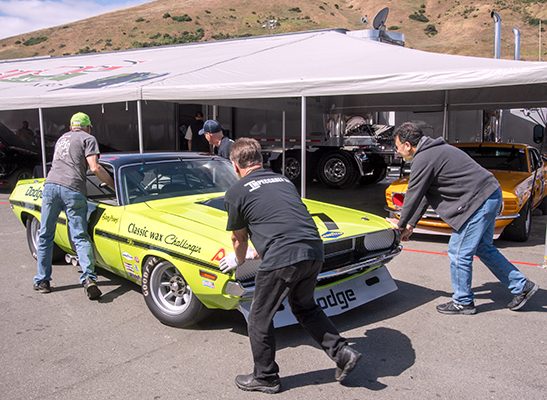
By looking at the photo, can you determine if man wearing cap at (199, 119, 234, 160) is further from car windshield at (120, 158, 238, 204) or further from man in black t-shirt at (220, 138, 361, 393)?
man in black t-shirt at (220, 138, 361, 393)

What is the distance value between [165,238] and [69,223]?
1306 millimetres

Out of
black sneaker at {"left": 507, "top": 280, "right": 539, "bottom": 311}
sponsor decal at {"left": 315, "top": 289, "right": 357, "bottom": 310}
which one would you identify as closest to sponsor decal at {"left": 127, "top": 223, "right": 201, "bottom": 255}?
sponsor decal at {"left": 315, "top": 289, "right": 357, "bottom": 310}

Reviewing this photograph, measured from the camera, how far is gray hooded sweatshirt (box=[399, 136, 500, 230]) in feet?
12.1

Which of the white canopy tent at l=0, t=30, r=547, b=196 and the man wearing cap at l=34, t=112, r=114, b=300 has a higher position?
the white canopy tent at l=0, t=30, r=547, b=196

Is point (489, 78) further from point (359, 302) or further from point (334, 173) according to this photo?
point (334, 173)

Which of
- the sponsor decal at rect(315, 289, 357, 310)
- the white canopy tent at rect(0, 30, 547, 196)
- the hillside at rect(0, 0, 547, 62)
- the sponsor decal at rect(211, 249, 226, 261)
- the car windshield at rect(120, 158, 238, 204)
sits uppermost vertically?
the hillside at rect(0, 0, 547, 62)

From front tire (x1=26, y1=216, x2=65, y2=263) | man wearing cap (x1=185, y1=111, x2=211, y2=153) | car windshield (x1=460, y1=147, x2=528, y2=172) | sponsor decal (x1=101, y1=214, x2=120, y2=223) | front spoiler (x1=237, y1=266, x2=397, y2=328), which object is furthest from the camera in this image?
man wearing cap (x1=185, y1=111, x2=211, y2=153)

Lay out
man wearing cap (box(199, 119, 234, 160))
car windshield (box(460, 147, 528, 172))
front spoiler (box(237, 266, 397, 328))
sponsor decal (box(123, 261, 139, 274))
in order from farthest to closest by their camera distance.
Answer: car windshield (box(460, 147, 528, 172)) < man wearing cap (box(199, 119, 234, 160)) < sponsor decal (box(123, 261, 139, 274)) < front spoiler (box(237, 266, 397, 328))

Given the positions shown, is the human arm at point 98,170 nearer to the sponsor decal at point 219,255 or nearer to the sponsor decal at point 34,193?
the sponsor decal at point 34,193

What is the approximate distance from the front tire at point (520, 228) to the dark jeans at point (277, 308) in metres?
4.66

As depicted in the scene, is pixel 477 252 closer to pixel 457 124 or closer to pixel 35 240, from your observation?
pixel 35 240

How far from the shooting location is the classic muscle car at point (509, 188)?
5879mm

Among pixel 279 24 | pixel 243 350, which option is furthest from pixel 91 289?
pixel 279 24

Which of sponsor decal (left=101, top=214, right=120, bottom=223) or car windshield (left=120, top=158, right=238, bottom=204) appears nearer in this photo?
sponsor decal (left=101, top=214, right=120, bottom=223)
